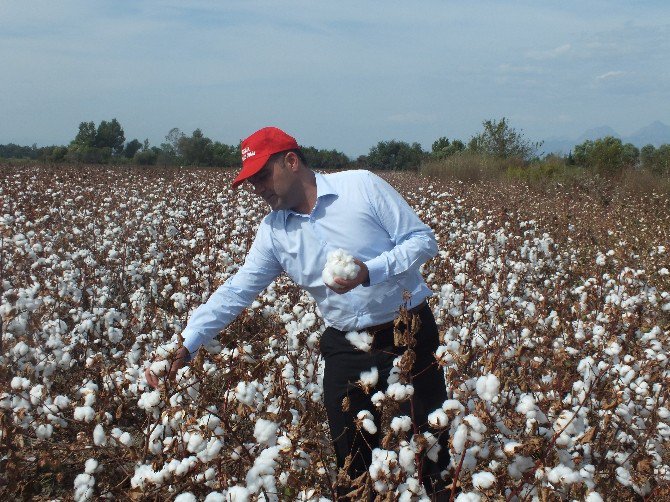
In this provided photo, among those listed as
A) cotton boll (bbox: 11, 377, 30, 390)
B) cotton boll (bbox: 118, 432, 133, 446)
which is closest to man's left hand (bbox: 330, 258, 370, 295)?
cotton boll (bbox: 118, 432, 133, 446)

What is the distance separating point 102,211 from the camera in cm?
1031

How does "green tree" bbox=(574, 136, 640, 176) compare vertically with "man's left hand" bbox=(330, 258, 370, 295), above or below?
above

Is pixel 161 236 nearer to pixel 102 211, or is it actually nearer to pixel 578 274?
pixel 102 211

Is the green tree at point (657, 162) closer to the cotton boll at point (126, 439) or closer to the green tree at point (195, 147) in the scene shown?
the cotton boll at point (126, 439)

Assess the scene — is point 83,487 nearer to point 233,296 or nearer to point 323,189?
point 233,296

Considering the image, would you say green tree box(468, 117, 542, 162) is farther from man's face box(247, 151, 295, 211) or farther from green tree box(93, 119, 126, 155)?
green tree box(93, 119, 126, 155)

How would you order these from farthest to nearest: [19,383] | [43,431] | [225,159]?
[225,159]
[19,383]
[43,431]

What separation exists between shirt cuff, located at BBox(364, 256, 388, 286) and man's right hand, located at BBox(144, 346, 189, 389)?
68cm

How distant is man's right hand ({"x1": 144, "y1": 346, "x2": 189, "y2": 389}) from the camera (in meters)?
2.23

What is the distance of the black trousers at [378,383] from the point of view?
8.25ft

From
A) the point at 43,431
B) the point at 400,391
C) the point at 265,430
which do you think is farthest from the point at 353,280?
the point at 43,431

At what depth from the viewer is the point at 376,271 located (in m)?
2.18

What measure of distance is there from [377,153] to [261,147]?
1987 inches

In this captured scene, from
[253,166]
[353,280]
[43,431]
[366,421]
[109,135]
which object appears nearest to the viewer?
[353,280]
